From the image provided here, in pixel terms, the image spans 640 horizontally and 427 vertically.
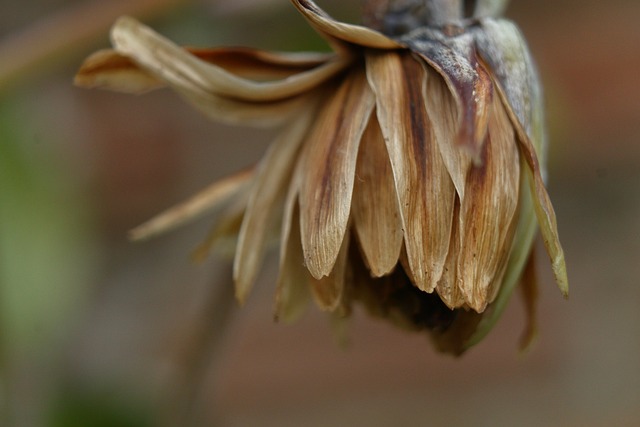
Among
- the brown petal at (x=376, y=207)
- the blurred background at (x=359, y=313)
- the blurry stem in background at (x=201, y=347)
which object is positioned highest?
the brown petal at (x=376, y=207)

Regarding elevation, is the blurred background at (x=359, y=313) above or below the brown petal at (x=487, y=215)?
below

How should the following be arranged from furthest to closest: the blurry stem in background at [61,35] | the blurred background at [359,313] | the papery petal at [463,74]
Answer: the blurred background at [359,313]
the blurry stem in background at [61,35]
the papery petal at [463,74]

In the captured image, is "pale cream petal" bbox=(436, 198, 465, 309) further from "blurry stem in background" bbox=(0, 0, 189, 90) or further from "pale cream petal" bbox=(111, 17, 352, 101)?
"blurry stem in background" bbox=(0, 0, 189, 90)

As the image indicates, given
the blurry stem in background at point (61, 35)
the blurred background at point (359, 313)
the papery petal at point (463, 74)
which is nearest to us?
the papery petal at point (463, 74)

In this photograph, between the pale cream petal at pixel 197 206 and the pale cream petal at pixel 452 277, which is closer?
the pale cream petal at pixel 452 277

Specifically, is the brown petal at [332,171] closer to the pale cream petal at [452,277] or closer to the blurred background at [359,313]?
the pale cream petal at [452,277]

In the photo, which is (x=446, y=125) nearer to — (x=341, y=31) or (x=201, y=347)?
(x=341, y=31)

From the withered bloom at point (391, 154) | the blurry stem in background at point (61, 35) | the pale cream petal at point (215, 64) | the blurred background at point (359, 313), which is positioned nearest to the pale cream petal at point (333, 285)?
the withered bloom at point (391, 154)

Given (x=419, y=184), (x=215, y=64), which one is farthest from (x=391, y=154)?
(x=215, y=64)
